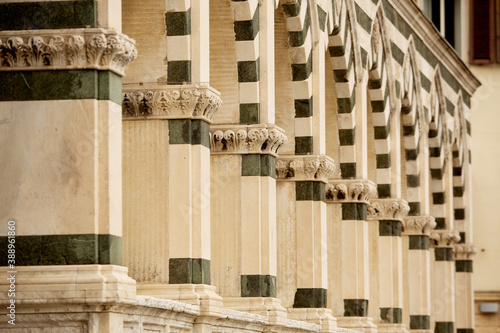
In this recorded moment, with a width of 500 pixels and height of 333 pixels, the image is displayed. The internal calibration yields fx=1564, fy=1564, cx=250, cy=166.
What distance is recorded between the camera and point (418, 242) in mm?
26000

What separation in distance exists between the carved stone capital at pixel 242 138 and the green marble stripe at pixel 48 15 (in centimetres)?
436

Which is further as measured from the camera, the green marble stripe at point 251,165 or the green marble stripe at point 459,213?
the green marble stripe at point 459,213

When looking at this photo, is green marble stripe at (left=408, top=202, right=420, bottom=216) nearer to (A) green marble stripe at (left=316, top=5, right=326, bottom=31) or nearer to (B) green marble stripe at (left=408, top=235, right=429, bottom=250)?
(B) green marble stripe at (left=408, top=235, right=429, bottom=250)

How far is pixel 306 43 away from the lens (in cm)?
1831

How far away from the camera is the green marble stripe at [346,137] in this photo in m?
21.1

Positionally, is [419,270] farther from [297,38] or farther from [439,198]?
[297,38]

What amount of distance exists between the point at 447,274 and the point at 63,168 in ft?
58.9

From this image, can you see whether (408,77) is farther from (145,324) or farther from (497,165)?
(145,324)

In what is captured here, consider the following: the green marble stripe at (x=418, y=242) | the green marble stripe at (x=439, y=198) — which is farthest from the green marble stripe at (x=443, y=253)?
the green marble stripe at (x=418, y=242)

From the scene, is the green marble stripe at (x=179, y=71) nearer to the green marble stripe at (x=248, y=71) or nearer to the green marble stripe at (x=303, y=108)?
the green marble stripe at (x=248, y=71)

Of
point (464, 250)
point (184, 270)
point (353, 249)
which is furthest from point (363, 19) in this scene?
point (464, 250)

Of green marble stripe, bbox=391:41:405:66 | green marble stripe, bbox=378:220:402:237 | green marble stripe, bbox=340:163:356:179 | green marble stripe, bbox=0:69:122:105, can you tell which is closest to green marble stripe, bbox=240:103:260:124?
green marble stripe, bbox=0:69:122:105

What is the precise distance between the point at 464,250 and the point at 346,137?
10.4 meters

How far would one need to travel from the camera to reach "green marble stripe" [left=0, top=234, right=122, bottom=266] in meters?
11.3
